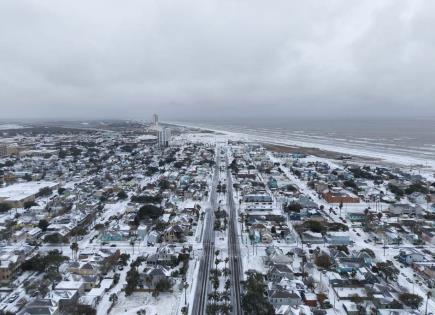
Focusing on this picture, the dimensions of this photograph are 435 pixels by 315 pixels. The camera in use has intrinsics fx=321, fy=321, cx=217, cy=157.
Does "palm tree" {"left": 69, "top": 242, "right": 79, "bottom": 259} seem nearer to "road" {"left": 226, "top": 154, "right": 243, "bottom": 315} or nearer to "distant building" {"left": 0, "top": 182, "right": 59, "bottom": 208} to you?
"road" {"left": 226, "top": 154, "right": 243, "bottom": 315}

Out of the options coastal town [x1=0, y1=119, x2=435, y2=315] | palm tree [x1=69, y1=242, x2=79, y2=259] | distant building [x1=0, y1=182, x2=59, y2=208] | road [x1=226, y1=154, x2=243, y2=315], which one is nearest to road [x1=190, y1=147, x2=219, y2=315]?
coastal town [x1=0, y1=119, x2=435, y2=315]

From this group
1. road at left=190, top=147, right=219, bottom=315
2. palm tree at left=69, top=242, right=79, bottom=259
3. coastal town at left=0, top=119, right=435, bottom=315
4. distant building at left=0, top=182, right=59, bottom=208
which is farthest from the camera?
distant building at left=0, top=182, right=59, bottom=208

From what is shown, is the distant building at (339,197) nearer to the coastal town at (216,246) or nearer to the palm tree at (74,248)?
the coastal town at (216,246)

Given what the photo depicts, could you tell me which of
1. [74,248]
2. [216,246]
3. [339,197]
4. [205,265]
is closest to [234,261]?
[205,265]

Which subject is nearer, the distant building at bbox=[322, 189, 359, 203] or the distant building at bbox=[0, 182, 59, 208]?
the distant building at bbox=[0, 182, 59, 208]

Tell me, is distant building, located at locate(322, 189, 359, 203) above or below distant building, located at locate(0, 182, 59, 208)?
above

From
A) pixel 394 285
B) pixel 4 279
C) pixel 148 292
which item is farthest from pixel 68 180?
pixel 394 285

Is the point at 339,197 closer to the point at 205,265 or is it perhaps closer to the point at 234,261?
the point at 234,261

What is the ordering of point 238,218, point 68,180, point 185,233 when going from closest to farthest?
point 185,233
point 238,218
point 68,180

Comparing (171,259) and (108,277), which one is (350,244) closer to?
(171,259)
